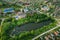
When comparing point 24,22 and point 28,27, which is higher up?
point 24,22

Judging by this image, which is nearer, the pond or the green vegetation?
the green vegetation

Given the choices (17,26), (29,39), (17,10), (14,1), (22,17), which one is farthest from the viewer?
(14,1)

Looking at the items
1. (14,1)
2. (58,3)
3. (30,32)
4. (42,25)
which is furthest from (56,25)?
(14,1)

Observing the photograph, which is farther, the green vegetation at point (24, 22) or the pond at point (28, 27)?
the pond at point (28, 27)

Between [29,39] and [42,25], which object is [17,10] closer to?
[42,25]

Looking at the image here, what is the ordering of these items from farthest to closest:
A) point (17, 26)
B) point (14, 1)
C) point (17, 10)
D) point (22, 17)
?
1. point (14, 1)
2. point (17, 10)
3. point (22, 17)
4. point (17, 26)

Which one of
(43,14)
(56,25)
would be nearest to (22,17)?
(43,14)

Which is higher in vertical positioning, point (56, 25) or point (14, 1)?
point (14, 1)

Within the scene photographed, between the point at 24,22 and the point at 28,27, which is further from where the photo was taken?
the point at 24,22

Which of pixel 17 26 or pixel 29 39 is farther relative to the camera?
pixel 17 26

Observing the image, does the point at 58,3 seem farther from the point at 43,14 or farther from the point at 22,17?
the point at 22,17
